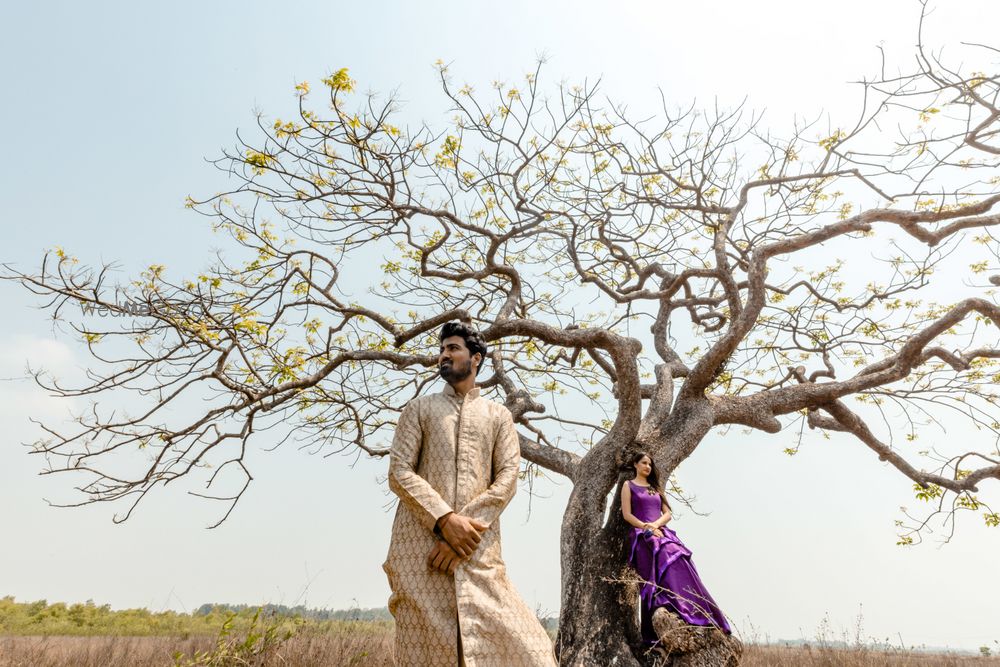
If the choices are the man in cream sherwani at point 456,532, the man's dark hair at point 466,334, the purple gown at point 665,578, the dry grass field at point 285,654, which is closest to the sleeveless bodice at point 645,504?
the purple gown at point 665,578

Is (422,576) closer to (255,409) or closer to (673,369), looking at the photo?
(255,409)

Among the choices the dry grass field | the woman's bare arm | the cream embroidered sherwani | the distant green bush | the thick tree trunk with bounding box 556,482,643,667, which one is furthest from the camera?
the distant green bush

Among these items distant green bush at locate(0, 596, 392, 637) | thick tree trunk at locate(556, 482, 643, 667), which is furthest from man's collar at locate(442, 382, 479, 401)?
distant green bush at locate(0, 596, 392, 637)

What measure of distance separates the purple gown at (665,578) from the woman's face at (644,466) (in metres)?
0.22

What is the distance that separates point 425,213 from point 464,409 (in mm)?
4551

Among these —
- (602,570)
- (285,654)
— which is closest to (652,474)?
(602,570)

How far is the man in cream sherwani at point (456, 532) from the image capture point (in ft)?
9.66

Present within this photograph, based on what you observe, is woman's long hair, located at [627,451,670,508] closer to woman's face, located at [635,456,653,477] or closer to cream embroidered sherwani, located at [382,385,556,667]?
woman's face, located at [635,456,653,477]

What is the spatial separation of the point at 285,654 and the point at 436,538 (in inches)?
123

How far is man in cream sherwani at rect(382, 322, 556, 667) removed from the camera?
9.66ft

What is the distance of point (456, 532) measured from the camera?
3.01 meters

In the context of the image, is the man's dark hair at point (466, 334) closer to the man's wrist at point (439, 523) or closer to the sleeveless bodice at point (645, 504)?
the man's wrist at point (439, 523)

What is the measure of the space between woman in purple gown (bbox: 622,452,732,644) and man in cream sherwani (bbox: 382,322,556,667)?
2.51 meters

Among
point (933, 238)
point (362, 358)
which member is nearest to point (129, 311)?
point (362, 358)
